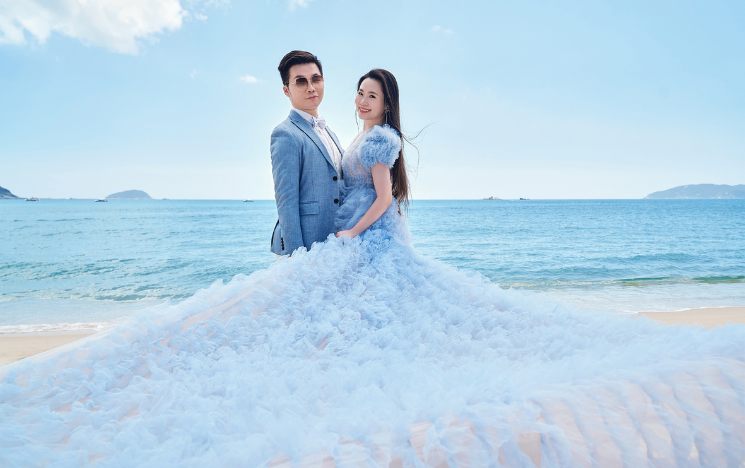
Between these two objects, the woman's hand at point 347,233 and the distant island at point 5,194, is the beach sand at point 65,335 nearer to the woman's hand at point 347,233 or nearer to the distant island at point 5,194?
the woman's hand at point 347,233

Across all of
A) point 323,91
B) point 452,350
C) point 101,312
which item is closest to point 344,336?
point 452,350

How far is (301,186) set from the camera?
2.86m

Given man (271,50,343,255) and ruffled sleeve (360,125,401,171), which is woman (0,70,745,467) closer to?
man (271,50,343,255)

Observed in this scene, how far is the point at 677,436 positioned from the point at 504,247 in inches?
749

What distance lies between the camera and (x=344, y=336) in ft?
A: 6.33

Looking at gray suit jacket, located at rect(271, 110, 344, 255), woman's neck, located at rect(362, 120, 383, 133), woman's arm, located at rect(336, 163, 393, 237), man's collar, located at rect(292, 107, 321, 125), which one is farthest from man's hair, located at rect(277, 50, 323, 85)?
woman's arm, located at rect(336, 163, 393, 237)

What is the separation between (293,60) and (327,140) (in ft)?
2.09

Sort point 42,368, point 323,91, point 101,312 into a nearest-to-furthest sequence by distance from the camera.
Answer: point 42,368 < point 323,91 < point 101,312

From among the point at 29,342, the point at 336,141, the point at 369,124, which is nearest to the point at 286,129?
the point at 336,141

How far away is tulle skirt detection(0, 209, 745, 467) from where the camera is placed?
128cm

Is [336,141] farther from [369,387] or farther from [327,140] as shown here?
[369,387]

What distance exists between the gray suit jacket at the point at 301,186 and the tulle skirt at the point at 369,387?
0.63 metres

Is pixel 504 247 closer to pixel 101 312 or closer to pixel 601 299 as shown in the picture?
pixel 601 299

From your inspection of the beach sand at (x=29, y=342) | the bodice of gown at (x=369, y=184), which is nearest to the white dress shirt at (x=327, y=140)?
the bodice of gown at (x=369, y=184)
